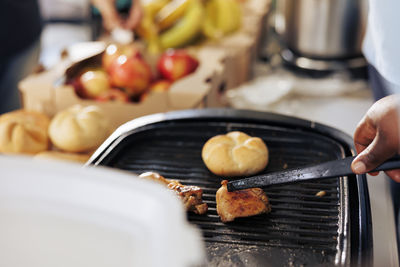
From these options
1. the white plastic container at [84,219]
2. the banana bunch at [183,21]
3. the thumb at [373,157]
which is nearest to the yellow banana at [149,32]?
the banana bunch at [183,21]

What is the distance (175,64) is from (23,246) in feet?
4.62

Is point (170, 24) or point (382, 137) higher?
point (170, 24)

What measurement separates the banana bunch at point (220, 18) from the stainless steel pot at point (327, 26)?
28 centimetres

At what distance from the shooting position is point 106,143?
3.56 ft

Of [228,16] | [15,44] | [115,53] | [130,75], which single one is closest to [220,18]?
[228,16]

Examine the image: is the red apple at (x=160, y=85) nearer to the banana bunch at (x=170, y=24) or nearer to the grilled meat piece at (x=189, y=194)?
the banana bunch at (x=170, y=24)

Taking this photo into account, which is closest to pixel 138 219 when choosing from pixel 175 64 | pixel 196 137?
pixel 196 137

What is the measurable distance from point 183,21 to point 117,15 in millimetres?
323

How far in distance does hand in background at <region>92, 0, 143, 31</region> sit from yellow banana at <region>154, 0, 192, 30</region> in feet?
0.47

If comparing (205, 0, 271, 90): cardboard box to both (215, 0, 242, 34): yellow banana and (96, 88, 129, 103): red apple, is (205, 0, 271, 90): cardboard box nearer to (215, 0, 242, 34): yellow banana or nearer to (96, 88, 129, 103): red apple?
(215, 0, 242, 34): yellow banana

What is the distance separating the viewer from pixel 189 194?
0.91 meters

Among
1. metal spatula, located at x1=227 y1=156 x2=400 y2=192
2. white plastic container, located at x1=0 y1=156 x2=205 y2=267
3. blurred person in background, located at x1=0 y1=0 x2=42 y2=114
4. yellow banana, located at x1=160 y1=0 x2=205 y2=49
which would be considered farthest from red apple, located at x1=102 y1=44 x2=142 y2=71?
white plastic container, located at x1=0 y1=156 x2=205 y2=267

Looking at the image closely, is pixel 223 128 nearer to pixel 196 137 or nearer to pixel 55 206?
pixel 196 137

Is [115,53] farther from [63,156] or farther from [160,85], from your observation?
[63,156]
